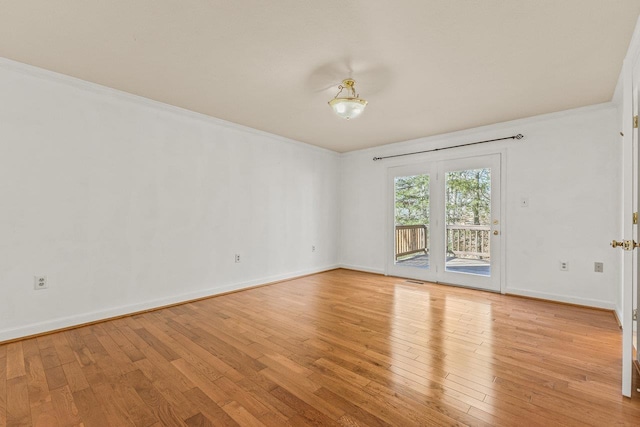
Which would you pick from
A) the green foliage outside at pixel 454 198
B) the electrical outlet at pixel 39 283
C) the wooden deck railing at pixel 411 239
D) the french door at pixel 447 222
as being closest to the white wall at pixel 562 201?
the french door at pixel 447 222

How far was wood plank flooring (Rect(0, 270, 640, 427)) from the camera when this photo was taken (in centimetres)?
168

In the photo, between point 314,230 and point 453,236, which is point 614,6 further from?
point 314,230

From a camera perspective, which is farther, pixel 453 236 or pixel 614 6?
pixel 453 236

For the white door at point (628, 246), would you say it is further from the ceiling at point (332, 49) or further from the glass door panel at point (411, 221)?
the glass door panel at point (411, 221)

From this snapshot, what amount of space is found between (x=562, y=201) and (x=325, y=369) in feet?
12.3

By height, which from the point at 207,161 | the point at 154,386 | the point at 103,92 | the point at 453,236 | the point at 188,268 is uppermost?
the point at 103,92

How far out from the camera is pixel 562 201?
151 inches

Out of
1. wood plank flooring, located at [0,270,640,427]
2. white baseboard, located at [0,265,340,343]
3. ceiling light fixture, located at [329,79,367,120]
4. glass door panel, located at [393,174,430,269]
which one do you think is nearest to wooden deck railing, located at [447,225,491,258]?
glass door panel, located at [393,174,430,269]

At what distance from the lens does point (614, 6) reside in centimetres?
187

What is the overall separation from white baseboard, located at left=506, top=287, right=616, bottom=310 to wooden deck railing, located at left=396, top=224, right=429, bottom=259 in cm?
144

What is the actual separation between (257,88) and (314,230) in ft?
10.5

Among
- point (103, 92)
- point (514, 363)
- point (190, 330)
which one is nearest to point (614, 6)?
point (514, 363)

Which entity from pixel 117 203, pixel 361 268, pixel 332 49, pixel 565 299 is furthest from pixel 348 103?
pixel 361 268

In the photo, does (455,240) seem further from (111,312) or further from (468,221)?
(111,312)
